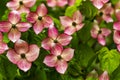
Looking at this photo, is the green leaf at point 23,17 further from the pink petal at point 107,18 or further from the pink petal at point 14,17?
the pink petal at point 107,18

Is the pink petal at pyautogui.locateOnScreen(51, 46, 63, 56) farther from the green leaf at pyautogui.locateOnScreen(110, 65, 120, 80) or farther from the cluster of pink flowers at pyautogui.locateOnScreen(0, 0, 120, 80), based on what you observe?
the green leaf at pyautogui.locateOnScreen(110, 65, 120, 80)

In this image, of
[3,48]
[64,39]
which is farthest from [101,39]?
[3,48]

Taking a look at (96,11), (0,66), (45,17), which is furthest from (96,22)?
(0,66)

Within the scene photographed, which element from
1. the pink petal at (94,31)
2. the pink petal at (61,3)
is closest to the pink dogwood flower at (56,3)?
the pink petal at (61,3)

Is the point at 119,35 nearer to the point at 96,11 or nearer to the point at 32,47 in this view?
the point at 96,11

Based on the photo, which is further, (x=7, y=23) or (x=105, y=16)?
(x=105, y=16)

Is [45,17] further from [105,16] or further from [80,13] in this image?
[105,16]

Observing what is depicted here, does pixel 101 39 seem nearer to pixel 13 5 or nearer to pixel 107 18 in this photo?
pixel 107 18
